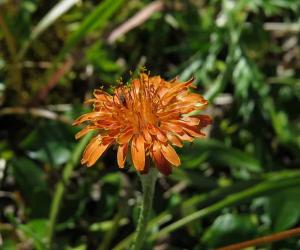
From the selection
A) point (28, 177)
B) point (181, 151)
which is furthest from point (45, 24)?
point (181, 151)

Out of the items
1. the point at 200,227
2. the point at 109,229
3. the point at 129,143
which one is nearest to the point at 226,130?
the point at 200,227

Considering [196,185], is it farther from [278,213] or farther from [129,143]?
[129,143]

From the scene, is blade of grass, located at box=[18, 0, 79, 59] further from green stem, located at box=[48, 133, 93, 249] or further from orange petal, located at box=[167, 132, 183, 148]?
orange petal, located at box=[167, 132, 183, 148]

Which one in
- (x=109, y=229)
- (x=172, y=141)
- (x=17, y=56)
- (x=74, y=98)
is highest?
(x=17, y=56)

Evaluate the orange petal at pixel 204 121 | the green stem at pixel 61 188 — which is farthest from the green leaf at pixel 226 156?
the orange petal at pixel 204 121

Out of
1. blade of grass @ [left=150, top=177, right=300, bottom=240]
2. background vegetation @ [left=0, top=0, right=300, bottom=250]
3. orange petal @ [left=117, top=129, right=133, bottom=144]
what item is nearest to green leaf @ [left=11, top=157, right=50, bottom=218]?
background vegetation @ [left=0, top=0, right=300, bottom=250]

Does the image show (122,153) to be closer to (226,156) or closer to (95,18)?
(226,156)

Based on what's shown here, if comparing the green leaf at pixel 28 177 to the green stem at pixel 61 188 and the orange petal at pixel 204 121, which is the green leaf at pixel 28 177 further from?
the orange petal at pixel 204 121
